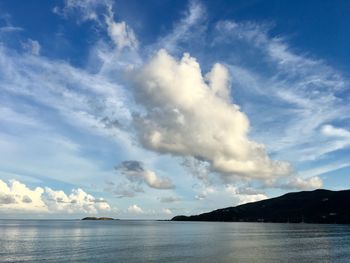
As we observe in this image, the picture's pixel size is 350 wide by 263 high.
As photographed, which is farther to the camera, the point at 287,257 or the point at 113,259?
the point at 287,257

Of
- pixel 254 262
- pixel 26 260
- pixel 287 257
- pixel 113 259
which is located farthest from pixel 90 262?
pixel 287 257

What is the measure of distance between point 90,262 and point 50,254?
88.6 feet

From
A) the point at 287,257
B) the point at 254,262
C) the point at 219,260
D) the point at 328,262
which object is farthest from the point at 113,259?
the point at 328,262

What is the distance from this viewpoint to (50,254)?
422 ft

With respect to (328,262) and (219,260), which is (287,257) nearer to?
(328,262)

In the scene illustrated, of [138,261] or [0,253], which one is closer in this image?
[138,261]

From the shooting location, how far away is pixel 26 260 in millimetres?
113375

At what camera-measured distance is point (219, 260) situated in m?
114

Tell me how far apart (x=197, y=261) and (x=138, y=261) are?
17874 millimetres

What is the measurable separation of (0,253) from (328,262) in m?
113

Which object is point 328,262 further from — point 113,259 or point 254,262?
point 113,259

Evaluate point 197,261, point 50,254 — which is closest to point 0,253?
point 50,254

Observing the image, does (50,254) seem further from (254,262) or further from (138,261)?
(254,262)

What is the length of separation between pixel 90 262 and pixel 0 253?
4558 cm
